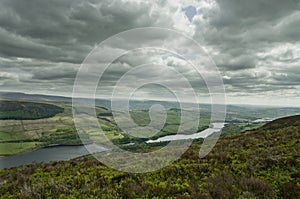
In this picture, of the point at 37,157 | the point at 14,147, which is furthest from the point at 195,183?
the point at 14,147

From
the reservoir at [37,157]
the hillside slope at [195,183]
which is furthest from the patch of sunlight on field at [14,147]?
the hillside slope at [195,183]

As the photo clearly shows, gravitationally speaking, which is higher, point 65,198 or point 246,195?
point 246,195

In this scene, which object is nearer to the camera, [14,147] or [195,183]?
[195,183]

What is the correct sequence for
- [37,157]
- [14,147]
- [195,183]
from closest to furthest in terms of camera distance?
[195,183] < [37,157] < [14,147]

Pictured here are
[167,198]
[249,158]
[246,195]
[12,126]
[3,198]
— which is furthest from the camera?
[12,126]

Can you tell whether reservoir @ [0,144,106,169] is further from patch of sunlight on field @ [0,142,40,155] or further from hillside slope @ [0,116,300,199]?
hillside slope @ [0,116,300,199]

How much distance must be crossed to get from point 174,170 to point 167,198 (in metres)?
2.98

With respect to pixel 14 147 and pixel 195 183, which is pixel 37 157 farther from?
pixel 195 183

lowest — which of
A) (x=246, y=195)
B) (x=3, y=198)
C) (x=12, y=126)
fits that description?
(x=12, y=126)

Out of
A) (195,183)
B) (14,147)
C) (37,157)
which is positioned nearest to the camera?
(195,183)

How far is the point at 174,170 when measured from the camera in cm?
984

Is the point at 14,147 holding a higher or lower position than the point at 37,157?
lower

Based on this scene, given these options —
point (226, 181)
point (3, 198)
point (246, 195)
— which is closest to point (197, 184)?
point (226, 181)

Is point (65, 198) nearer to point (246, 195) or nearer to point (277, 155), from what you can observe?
point (246, 195)
